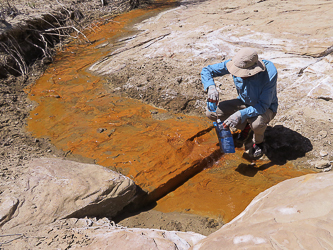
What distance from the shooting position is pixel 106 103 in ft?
14.1

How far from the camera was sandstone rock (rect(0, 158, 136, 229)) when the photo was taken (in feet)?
6.63

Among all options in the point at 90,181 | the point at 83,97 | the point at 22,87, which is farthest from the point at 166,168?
the point at 22,87

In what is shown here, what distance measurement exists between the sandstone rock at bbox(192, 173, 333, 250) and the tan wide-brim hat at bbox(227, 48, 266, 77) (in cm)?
116

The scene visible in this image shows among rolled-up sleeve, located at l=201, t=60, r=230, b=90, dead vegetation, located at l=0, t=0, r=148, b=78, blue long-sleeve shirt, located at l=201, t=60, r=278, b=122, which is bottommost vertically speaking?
blue long-sleeve shirt, located at l=201, t=60, r=278, b=122

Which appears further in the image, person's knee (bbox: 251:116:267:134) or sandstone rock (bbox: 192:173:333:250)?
person's knee (bbox: 251:116:267:134)

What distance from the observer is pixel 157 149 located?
3.21 m

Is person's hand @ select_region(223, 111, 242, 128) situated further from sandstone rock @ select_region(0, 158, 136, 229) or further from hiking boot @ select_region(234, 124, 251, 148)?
sandstone rock @ select_region(0, 158, 136, 229)

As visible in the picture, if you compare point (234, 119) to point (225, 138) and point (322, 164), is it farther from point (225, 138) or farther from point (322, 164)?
point (322, 164)

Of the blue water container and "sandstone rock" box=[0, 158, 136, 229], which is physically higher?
"sandstone rock" box=[0, 158, 136, 229]

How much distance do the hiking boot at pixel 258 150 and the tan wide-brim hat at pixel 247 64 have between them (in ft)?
3.33

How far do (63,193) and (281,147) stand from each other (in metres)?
2.68

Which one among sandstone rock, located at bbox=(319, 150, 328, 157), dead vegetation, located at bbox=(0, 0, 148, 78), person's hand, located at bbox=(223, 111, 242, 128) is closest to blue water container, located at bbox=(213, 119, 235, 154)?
person's hand, located at bbox=(223, 111, 242, 128)

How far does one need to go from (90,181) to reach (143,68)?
3.24 metres

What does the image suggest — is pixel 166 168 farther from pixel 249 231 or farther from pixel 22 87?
pixel 22 87
